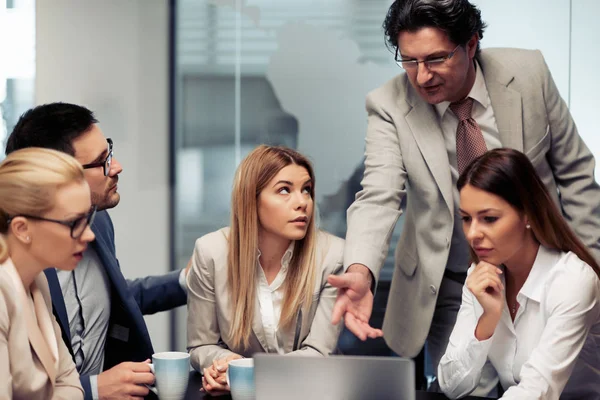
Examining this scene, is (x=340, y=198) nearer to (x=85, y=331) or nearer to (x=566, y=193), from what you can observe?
(x=566, y=193)

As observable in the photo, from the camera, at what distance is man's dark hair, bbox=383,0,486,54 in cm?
236

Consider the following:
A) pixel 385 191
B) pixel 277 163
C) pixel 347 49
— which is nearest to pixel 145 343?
pixel 277 163

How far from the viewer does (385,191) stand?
2494 millimetres

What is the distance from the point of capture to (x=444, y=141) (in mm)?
2537

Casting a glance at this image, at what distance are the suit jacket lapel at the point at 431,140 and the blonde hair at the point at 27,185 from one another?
1130mm

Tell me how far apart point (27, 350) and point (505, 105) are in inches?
61.4

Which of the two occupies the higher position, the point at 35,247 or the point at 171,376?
the point at 35,247

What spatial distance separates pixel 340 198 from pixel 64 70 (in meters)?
1.57

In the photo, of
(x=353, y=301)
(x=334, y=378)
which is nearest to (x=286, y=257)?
(x=353, y=301)

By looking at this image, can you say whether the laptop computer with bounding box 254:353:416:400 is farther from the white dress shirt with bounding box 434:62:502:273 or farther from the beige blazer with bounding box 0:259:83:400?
the white dress shirt with bounding box 434:62:502:273

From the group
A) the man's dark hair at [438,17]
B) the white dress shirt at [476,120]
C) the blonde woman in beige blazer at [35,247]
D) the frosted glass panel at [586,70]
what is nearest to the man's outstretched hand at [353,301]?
the white dress shirt at [476,120]

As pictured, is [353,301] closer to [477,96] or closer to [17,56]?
[477,96]

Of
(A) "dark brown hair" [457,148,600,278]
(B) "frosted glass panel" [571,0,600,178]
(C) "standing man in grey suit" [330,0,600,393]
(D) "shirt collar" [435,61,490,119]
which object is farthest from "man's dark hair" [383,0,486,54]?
(B) "frosted glass panel" [571,0,600,178]

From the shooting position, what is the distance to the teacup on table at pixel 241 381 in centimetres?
179
